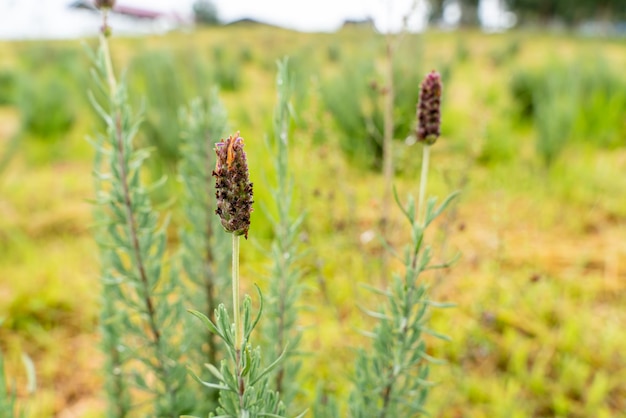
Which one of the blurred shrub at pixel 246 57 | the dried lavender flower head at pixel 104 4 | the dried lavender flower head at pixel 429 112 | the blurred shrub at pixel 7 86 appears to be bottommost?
the dried lavender flower head at pixel 429 112

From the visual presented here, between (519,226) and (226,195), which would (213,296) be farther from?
(519,226)

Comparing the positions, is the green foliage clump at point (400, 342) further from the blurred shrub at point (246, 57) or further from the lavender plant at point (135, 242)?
the blurred shrub at point (246, 57)

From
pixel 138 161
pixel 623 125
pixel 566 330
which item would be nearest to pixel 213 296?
pixel 138 161

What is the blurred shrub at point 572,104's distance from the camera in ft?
11.5

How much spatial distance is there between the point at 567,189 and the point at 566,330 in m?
1.48

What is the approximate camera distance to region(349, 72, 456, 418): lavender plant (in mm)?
699

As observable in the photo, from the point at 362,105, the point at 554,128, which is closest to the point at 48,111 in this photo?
the point at 362,105

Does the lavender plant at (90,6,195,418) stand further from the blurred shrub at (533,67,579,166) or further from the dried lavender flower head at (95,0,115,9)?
the blurred shrub at (533,67,579,166)

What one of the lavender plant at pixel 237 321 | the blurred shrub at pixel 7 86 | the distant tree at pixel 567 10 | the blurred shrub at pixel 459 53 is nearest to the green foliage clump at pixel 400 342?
the lavender plant at pixel 237 321

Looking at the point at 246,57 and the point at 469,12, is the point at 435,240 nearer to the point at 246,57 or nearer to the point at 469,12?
the point at 246,57

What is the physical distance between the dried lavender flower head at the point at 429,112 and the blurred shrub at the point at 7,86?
23.0ft

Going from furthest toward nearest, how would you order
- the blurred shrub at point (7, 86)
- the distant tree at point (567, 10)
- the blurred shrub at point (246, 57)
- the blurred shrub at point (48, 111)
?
1. the distant tree at point (567, 10)
2. the blurred shrub at point (246, 57)
3. the blurred shrub at point (7, 86)
4. the blurred shrub at point (48, 111)

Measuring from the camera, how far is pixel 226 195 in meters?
0.44

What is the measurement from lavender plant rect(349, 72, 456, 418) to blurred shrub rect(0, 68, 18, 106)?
697 cm
